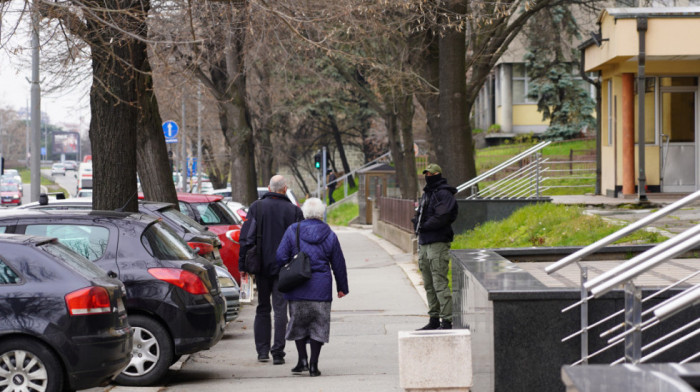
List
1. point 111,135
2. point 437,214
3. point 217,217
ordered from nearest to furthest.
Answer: point 437,214 → point 111,135 → point 217,217

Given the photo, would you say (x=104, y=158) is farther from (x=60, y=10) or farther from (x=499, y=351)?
(x=499, y=351)

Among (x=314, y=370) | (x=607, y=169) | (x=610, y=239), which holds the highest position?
(x=607, y=169)

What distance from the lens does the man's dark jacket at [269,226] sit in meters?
10.2

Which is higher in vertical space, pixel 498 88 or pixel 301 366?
pixel 498 88

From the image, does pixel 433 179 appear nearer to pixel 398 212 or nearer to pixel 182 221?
pixel 182 221

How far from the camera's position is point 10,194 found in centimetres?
6612

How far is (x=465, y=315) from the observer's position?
827 cm

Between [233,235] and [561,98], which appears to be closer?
[233,235]

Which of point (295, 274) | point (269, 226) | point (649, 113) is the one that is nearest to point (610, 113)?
point (649, 113)

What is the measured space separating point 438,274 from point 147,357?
366 centimetres

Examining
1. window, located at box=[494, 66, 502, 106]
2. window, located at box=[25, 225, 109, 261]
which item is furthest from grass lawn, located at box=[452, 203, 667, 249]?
window, located at box=[494, 66, 502, 106]

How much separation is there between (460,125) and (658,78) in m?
4.21

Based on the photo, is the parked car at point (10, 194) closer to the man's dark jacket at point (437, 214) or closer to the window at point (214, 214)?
the window at point (214, 214)

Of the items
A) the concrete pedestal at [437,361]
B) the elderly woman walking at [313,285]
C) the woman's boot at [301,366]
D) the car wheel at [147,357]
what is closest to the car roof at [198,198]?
the elderly woman walking at [313,285]
